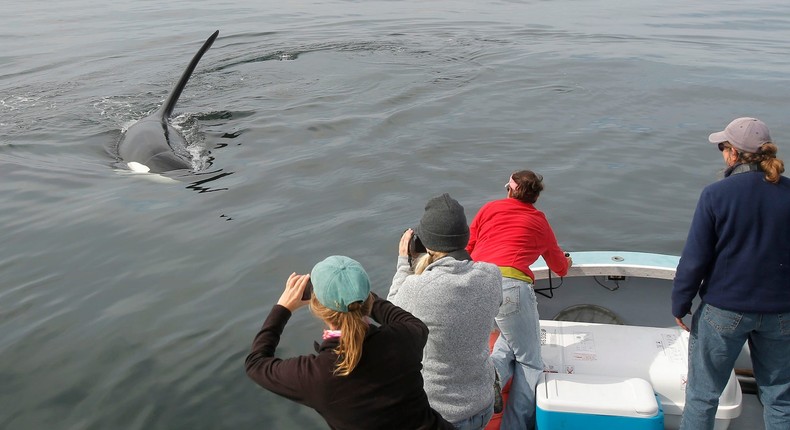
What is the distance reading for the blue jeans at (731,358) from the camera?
4.25 meters

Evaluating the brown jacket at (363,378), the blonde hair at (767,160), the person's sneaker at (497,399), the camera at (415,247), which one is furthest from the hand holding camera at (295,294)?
the blonde hair at (767,160)

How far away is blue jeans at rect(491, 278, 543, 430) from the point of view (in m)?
4.88

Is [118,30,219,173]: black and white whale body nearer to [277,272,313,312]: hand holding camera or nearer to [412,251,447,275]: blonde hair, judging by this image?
[412,251,447,275]: blonde hair

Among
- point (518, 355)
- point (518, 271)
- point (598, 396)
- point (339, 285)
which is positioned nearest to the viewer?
point (339, 285)

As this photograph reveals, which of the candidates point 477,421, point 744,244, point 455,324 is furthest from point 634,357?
point 455,324

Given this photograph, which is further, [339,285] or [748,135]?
[748,135]

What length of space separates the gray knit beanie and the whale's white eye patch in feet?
30.2

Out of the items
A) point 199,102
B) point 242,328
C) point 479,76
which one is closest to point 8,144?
point 199,102

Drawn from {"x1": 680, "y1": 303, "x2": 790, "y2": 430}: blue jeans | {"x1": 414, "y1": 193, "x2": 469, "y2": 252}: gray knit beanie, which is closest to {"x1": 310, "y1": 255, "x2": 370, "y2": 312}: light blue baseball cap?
{"x1": 414, "y1": 193, "x2": 469, "y2": 252}: gray knit beanie

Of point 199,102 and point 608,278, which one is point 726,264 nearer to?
point 608,278

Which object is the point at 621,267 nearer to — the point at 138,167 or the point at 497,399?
the point at 497,399

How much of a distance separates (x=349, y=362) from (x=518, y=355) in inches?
77.0

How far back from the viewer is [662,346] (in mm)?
5230

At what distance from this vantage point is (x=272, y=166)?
1238 cm
